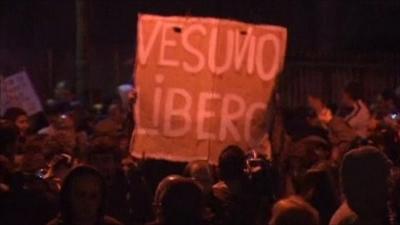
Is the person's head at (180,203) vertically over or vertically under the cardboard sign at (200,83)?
under

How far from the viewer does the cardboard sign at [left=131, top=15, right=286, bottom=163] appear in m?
9.40

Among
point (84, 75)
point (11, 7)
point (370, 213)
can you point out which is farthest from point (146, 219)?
point (11, 7)

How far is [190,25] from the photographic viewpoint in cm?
958

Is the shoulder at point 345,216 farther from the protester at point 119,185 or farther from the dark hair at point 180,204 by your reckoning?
the protester at point 119,185

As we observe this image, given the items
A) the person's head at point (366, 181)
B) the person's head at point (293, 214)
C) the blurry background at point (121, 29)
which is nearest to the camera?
the person's head at point (293, 214)

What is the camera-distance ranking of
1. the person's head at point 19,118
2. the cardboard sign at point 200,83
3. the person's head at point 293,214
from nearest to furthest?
the person's head at point 293,214, the cardboard sign at point 200,83, the person's head at point 19,118

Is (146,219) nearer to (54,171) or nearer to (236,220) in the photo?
(54,171)

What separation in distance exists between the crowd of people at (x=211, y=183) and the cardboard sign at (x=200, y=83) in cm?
23

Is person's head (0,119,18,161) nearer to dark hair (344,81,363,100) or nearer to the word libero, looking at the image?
Result: the word libero

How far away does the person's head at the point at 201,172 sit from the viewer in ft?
27.8

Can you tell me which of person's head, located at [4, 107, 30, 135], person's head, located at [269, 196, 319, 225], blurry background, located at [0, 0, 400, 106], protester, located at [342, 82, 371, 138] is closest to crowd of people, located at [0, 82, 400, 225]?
person's head, located at [269, 196, 319, 225]

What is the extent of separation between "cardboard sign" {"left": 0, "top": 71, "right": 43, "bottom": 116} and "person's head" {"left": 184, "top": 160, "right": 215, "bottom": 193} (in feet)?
21.4

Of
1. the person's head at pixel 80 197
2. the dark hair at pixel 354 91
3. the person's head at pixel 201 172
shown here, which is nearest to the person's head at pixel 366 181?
the person's head at pixel 80 197

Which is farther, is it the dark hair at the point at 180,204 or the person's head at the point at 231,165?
the person's head at the point at 231,165
